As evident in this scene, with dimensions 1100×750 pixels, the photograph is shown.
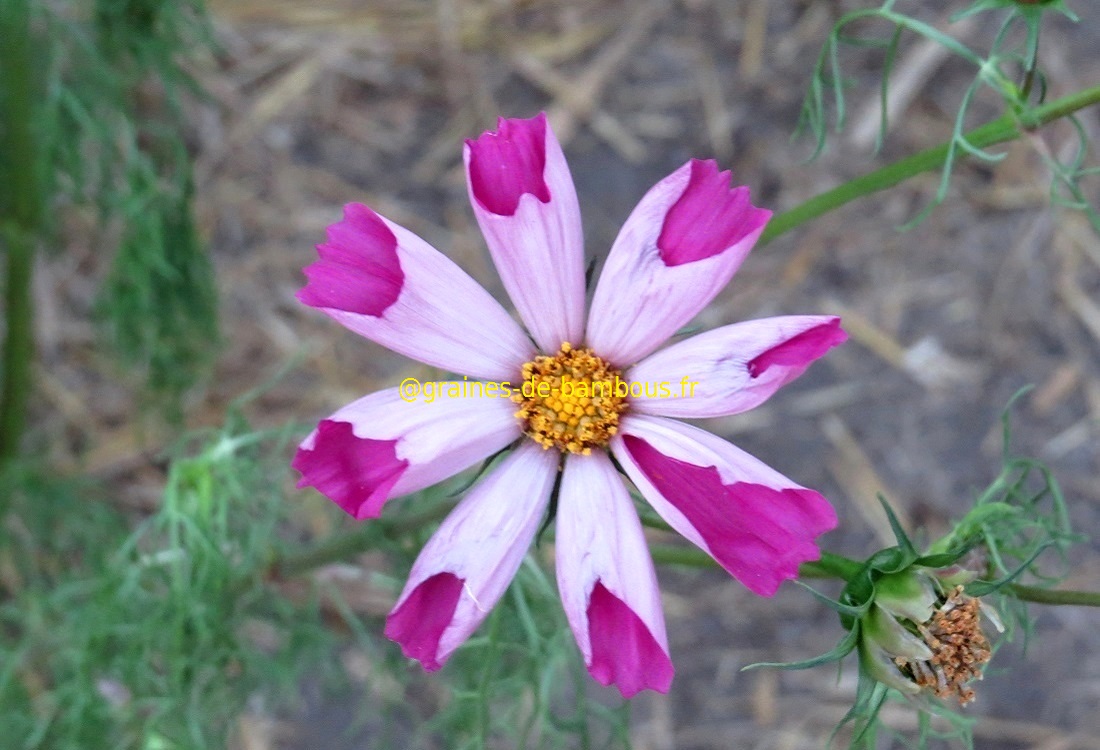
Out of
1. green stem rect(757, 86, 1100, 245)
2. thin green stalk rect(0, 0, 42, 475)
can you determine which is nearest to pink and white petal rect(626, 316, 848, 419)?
green stem rect(757, 86, 1100, 245)

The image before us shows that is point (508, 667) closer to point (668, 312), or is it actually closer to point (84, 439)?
point (668, 312)

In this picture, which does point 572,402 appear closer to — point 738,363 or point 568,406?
point 568,406

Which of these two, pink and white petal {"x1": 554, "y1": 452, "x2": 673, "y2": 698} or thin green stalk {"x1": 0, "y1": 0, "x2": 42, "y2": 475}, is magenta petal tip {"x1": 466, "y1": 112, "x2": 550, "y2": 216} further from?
thin green stalk {"x1": 0, "y1": 0, "x2": 42, "y2": 475}

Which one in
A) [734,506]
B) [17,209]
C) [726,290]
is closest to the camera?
[734,506]

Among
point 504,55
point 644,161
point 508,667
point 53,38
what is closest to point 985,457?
point 644,161

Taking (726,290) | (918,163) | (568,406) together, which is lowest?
(726,290)

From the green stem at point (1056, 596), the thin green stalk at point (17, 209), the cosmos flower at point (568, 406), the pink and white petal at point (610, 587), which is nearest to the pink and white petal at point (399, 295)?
the cosmos flower at point (568, 406)

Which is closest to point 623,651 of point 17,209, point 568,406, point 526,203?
point 568,406
